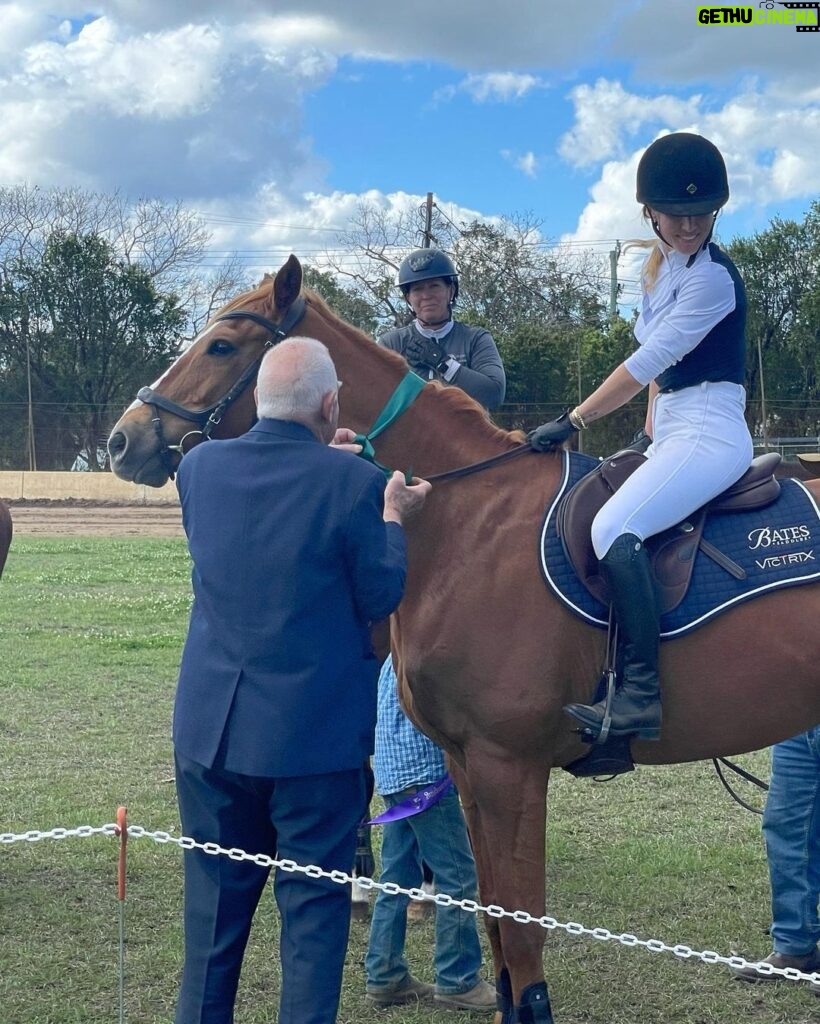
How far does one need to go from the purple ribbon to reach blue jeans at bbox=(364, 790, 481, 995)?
4 centimetres

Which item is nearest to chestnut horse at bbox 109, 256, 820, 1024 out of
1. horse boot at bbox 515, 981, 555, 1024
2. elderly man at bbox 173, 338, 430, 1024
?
horse boot at bbox 515, 981, 555, 1024

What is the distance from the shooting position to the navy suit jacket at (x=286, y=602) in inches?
119

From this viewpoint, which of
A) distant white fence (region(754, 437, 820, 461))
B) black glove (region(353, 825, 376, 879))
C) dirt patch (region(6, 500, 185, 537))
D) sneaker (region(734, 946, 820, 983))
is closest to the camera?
sneaker (region(734, 946, 820, 983))

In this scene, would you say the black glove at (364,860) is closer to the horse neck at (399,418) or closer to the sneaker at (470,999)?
the sneaker at (470,999)

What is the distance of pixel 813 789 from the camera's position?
4.76m

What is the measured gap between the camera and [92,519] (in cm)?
2644

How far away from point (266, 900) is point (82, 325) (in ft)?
115

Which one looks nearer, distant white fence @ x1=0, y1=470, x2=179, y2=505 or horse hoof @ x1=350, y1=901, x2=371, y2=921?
horse hoof @ x1=350, y1=901, x2=371, y2=921

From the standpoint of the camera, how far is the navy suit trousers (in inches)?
121

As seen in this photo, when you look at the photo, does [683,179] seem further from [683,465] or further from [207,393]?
[207,393]

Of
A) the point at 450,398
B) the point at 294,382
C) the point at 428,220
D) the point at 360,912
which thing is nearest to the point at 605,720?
the point at 450,398

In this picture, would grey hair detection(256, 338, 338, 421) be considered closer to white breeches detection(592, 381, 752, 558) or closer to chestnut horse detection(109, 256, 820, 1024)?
chestnut horse detection(109, 256, 820, 1024)

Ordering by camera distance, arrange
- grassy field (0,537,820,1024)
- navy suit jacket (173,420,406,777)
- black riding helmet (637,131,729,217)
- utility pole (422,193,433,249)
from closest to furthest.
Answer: navy suit jacket (173,420,406,777) → black riding helmet (637,131,729,217) → grassy field (0,537,820,1024) → utility pole (422,193,433,249)

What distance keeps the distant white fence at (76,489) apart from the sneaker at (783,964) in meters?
26.3
